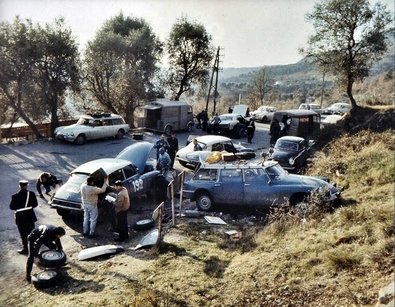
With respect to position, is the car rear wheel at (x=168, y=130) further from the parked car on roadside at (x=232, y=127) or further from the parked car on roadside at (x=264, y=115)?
the parked car on roadside at (x=264, y=115)

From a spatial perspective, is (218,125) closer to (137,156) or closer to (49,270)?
(137,156)

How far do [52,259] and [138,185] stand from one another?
4.13 metres

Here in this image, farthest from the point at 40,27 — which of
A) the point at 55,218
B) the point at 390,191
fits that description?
the point at 390,191

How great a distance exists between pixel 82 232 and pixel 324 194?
599 cm

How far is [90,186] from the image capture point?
29.9ft

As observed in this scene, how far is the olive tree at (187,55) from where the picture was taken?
30125 millimetres

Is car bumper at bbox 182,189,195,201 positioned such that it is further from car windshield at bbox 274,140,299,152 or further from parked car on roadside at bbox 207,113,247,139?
parked car on roadside at bbox 207,113,247,139

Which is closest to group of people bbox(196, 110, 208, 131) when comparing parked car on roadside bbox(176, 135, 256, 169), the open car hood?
parked car on roadside bbox(176, 135, 256, 169)

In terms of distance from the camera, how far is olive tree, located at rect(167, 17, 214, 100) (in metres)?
30.1

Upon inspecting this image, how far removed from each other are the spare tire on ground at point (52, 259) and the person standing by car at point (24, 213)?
1107 millimetres

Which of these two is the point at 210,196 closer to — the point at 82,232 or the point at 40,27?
the point at 82,232

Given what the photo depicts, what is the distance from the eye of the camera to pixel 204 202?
1104cm

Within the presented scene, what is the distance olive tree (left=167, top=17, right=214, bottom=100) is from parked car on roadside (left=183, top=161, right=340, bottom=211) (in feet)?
69.2

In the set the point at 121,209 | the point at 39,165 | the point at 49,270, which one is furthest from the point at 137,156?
the point at 39,165
